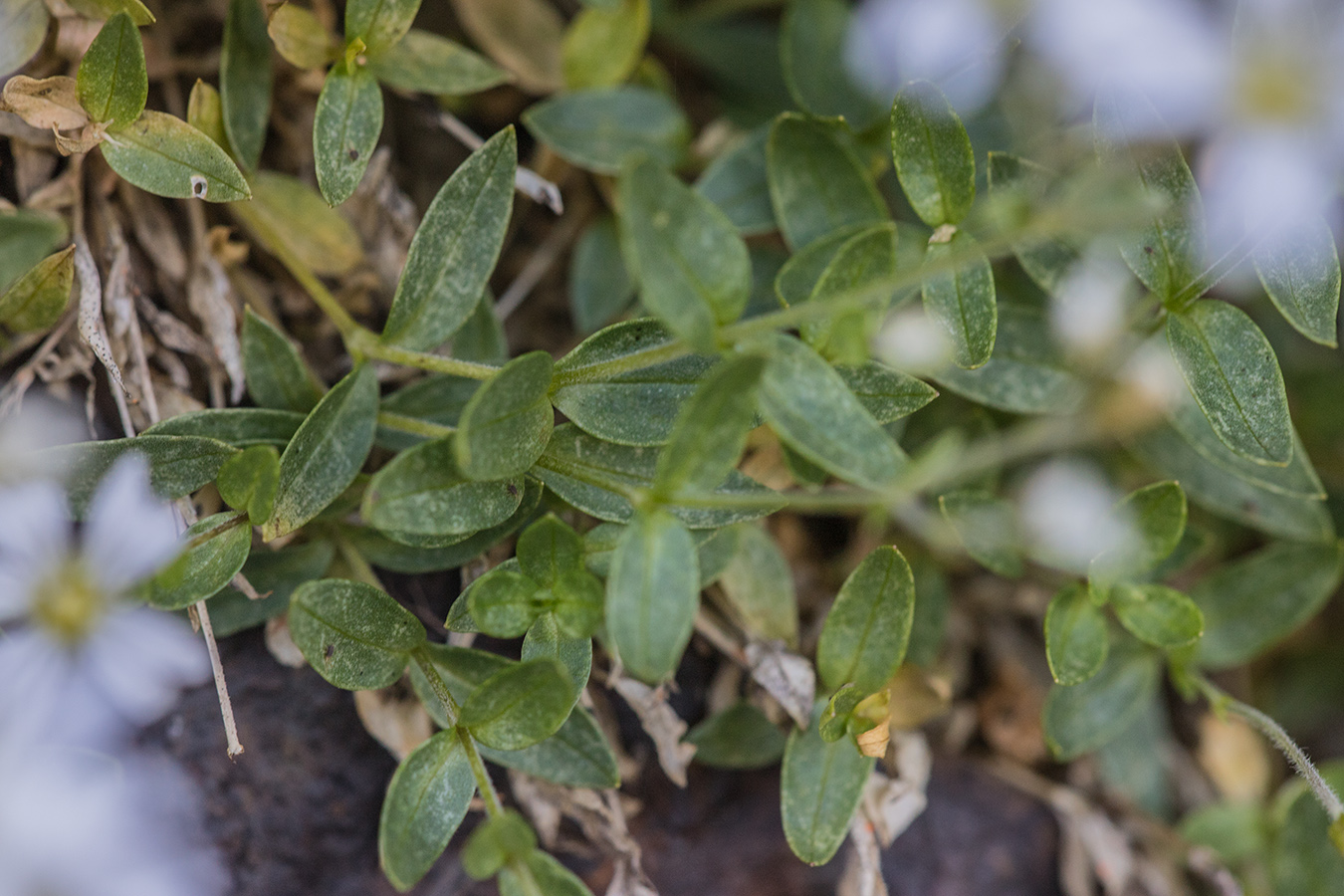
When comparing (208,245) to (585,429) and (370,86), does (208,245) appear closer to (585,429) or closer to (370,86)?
(370,86)

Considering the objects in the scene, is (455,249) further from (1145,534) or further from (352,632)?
(1145,534)

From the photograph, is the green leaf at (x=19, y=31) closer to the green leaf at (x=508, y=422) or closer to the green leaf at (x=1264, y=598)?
the green leaf at (x=508, y=422)

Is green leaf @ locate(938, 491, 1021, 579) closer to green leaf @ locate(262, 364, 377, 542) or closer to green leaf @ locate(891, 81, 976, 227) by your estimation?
green leaf @ locate(891, 81, 976, 227)

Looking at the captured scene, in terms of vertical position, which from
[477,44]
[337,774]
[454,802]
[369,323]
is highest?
[477,44]

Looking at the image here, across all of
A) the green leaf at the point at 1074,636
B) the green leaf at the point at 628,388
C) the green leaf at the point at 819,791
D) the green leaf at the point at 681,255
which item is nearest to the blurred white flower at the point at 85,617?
the green leaf at the point at 628,388

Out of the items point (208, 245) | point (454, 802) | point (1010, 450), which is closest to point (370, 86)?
point (208, 245)

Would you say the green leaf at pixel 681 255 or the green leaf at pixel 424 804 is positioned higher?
the green leaf at pixel 681 255
